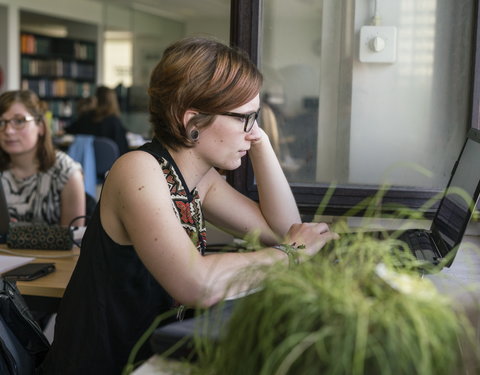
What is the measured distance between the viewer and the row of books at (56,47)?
35.4ft

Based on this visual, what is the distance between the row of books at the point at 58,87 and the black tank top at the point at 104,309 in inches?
372

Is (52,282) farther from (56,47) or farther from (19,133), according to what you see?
(56,47)

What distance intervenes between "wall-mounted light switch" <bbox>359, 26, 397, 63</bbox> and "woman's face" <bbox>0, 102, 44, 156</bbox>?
1.46 meters

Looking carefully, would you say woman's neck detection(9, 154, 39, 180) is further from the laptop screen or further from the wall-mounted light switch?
the laptop screen

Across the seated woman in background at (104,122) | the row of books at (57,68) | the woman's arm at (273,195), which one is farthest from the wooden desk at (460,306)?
the row of books at (57,68)

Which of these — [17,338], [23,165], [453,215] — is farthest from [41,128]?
[453,215]

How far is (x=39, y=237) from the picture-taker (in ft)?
8.20

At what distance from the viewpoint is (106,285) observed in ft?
5.30

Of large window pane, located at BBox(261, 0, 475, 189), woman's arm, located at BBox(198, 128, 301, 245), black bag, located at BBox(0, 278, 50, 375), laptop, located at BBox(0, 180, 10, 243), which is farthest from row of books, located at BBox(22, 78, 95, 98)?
black bag, located at BBox(0, 278, 50, 375)

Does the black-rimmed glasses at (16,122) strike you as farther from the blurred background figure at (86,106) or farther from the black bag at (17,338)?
the blurred background figure at (86,106)

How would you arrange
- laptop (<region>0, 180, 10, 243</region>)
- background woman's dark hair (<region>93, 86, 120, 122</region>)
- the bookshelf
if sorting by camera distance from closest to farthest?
laptop (<region>0, 180, 10, 243</region>), background woman's dark hair (<region>93, 86, 120, 122</region>), the bookshelf

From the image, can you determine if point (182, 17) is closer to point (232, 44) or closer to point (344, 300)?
point (232, 44)

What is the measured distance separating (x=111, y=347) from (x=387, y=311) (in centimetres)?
98

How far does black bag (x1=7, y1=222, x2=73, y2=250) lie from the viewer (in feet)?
8.14
